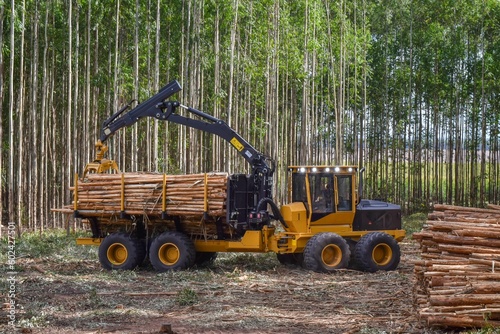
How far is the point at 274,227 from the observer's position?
14.9 metres

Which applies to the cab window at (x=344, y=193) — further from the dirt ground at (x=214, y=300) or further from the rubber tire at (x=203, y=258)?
the rubber tire at (x=203, y=258)

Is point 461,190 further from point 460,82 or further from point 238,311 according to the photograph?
point 238,311

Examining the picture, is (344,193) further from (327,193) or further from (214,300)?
(214,300)

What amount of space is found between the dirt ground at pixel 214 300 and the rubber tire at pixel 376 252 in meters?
0.29

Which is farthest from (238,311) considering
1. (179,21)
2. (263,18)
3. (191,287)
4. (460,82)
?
(460,82)

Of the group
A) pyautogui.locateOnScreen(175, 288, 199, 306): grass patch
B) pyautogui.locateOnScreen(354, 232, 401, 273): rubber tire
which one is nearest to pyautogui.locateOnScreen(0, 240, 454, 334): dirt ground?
pyautogui.locateOnScreen(175, 288, 199, 306): grass patch

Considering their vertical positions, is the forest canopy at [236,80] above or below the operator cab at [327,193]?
above

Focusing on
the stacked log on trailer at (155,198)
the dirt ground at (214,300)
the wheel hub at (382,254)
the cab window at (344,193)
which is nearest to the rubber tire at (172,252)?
the dirt ground at (214,300)

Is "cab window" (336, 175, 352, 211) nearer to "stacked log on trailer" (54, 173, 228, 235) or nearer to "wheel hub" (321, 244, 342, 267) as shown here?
"wheel hub" (321, 244, 342, 267)

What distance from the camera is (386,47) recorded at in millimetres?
36406

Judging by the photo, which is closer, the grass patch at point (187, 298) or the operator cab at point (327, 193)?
the grass patch at point (187, 298)

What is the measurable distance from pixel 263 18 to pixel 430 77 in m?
11.0

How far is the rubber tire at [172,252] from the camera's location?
14.4 metres

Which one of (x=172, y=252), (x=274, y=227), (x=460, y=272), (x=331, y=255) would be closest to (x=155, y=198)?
(x=172, y=252)
